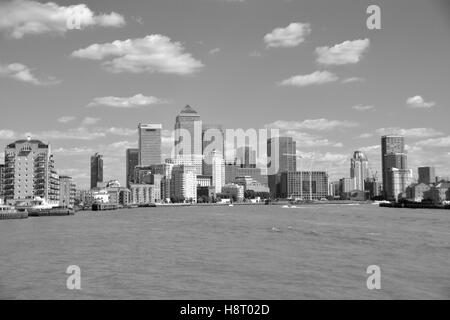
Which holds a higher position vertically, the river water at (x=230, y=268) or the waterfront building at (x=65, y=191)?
the waterfront building at (x=65, y=191)

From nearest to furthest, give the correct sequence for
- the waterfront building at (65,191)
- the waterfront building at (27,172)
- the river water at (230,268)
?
the river water at (230,268)
the waterfront building at (27,172)
the waterfront building at (65,191)

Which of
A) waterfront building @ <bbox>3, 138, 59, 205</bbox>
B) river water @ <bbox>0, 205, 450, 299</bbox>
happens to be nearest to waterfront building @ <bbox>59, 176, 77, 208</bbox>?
waterfront building @ <bbox>3, 138, 59, 205</bbox>

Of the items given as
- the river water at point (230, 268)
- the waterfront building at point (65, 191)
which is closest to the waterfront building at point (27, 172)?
the waterfront building at point (65, 191)

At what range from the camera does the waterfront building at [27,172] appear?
142m

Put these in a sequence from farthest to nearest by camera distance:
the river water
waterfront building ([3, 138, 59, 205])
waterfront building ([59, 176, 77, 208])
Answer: waterfront building ([59, 176, 77, 208])
waterfront building ([3, 138, 59, 205])
the river water

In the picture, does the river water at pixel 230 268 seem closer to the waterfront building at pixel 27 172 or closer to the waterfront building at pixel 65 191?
the waterfront building at pixel 27 172

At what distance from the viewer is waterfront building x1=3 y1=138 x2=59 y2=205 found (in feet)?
465

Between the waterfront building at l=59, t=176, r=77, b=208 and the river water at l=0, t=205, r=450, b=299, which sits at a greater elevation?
the waterfront building at l=59, t=176, r=77, b=208

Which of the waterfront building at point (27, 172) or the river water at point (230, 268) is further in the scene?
the waterfront building at point (27, 172)

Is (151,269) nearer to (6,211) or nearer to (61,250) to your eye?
(61,250)

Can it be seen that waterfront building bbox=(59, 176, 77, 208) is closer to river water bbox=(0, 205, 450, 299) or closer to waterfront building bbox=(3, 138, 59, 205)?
waterfront building bbox=(3, 138, 59, 205)

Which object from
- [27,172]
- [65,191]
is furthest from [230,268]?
[65,191]
